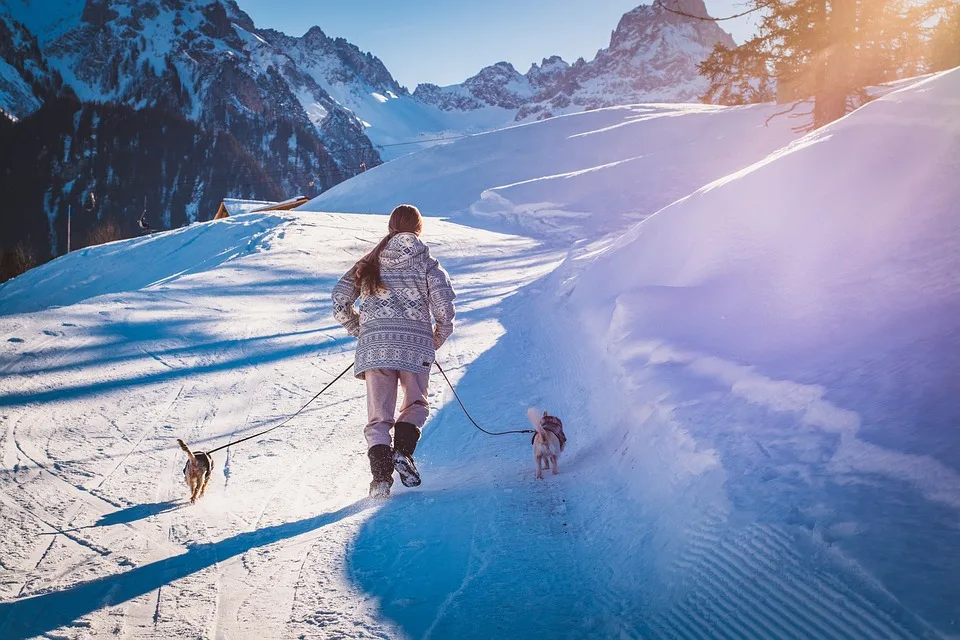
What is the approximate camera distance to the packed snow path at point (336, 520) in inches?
81.7

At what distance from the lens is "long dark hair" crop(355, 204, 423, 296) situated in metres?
3.50

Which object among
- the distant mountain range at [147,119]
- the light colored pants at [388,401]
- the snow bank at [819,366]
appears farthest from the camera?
the distant mountain range at [147,119]

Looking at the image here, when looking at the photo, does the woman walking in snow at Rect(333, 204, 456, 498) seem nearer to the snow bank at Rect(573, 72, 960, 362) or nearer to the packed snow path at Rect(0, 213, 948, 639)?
the packed snow path at Rect(0, 213, 948, 639)

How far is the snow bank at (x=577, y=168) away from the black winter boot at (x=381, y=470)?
14241 millimetres

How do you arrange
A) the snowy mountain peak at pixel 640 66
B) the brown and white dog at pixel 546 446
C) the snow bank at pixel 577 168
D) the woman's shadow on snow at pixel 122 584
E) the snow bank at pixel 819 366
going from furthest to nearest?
the snowy mountain peak at pixel 640 66 → the snow bank at pixel 577 168 → the brown and white dog at pixel 546 446 → the woman's shadow on snow at pixel 122 584 → the snow bank at pixel 819 366

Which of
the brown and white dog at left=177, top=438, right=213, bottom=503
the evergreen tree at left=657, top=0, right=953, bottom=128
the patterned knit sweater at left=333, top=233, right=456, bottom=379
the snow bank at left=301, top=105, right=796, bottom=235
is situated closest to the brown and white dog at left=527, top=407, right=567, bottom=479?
the patterned knit sweater at left=333, top=233, right=456, bottom=379

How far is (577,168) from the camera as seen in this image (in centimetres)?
2289

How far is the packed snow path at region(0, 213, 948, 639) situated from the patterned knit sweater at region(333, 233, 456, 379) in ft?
2.83

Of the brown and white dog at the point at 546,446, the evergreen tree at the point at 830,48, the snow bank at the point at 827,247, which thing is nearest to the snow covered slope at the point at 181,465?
the brown and white dog at the point at 546,446

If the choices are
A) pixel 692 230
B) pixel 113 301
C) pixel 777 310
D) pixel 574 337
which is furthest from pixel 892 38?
pixel 113 301

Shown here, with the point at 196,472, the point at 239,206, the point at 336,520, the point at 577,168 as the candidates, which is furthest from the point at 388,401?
the point at 239,206

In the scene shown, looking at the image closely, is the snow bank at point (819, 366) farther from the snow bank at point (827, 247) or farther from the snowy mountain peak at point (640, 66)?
the snowy mountain peak at point (640, 66)

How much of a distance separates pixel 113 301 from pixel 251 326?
1.76 metres

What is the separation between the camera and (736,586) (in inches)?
79.0
